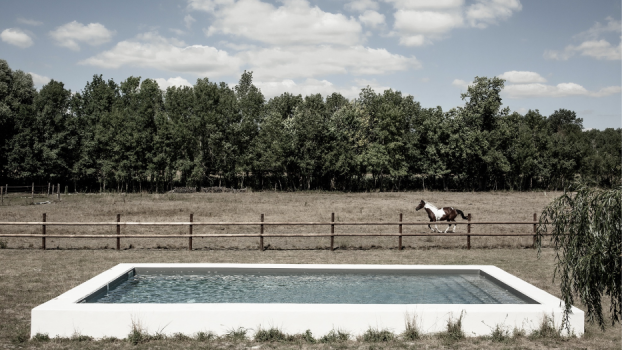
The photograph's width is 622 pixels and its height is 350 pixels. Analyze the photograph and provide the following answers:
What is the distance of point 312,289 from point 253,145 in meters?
47.2

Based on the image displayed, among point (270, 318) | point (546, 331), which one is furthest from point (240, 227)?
point (546, 331)

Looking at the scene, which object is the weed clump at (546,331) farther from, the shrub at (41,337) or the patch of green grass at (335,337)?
the shrub at (41,337)

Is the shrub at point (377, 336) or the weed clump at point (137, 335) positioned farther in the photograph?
the shrub at point (377, 336)

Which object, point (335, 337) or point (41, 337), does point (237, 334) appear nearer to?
point (335, 337)

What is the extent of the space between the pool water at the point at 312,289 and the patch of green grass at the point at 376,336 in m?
2.02

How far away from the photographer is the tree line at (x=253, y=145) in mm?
50625

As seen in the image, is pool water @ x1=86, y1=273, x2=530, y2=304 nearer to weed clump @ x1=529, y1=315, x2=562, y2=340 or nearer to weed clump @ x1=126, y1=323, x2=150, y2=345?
weed clump @ x1=529, y1=315, x2=562, y2=340

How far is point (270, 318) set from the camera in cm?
846

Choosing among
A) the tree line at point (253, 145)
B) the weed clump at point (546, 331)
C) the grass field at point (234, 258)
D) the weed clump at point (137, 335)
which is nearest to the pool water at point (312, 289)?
the weed clump at point (546, 331)

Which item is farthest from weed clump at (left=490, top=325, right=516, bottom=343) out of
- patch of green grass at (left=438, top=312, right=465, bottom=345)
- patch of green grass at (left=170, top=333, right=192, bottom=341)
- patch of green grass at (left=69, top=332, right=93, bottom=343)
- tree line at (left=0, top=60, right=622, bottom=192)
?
tree line at (left=0, top=60, right=622, bottom=192)

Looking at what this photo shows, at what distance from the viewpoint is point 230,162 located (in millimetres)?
56312

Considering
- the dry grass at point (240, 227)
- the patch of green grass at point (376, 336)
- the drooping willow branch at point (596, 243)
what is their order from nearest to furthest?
the drooping willow branch at point (596, 243) → the patch of green grass at point (376, 336) → the dry grass at point (240, 227)

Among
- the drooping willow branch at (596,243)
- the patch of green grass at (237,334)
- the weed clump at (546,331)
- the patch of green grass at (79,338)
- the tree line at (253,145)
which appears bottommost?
the patch of green grass at (79,338)

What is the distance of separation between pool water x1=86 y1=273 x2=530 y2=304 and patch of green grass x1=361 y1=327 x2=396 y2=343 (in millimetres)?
2016
